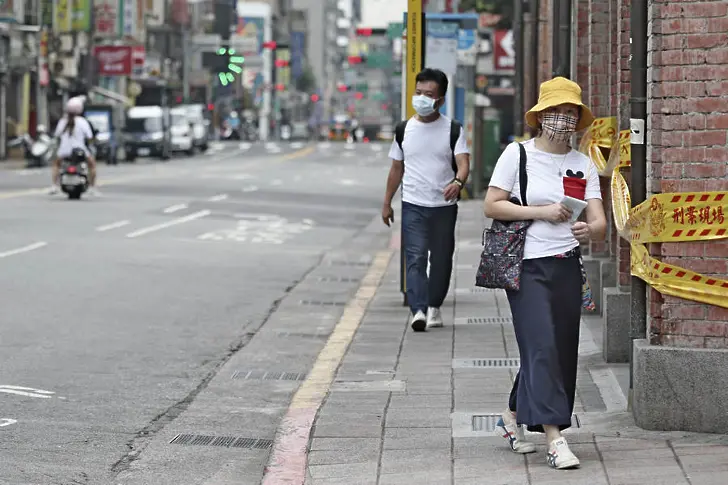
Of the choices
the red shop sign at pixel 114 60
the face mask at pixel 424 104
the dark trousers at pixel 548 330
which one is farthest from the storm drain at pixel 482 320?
the red shop sign at pixel 114 60

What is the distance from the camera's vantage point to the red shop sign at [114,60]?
80.0m

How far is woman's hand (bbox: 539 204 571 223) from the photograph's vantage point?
6.99 meters

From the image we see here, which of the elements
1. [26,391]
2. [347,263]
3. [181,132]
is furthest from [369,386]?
[181,132]

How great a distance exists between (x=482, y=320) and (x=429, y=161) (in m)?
1.46

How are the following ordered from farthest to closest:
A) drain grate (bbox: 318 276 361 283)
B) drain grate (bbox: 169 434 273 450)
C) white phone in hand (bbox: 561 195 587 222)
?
drain grate (bbox: 318 276 361 283)
drain grate (bbox: 169 434 273 450)
white phone in hand (bbox: 561 195 587 222)

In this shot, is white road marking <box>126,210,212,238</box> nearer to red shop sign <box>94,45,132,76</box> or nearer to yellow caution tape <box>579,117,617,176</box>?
yellow caution tape <box>579,117,617,176</box>

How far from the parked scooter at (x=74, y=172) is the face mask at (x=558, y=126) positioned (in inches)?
916

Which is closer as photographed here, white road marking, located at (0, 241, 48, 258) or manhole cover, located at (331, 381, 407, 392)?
manhole cover, located at (331, 381, 407, 392)

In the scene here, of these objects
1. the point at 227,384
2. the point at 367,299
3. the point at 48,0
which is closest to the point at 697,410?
the point at 227,384

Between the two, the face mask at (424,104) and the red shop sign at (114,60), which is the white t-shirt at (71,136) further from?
the red shop sign at (114,60)

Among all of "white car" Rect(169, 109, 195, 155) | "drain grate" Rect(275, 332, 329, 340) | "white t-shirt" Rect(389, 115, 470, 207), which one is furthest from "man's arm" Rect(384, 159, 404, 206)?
"white car" Rect(169, 109, 195, 155)

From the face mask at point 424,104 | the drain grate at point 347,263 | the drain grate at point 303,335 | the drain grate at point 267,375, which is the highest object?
the face mask at point 424,104

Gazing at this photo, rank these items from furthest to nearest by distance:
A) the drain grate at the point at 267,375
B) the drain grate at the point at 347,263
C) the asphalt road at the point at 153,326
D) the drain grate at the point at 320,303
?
1. the drain grate at the point at 347,263
2. the drain grate at the point at 320,303
3. the drain grate at the point at 267,375
4. the asphalt road at the point at 153,326

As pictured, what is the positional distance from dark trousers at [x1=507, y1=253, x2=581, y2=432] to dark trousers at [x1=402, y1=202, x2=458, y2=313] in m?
4.83
